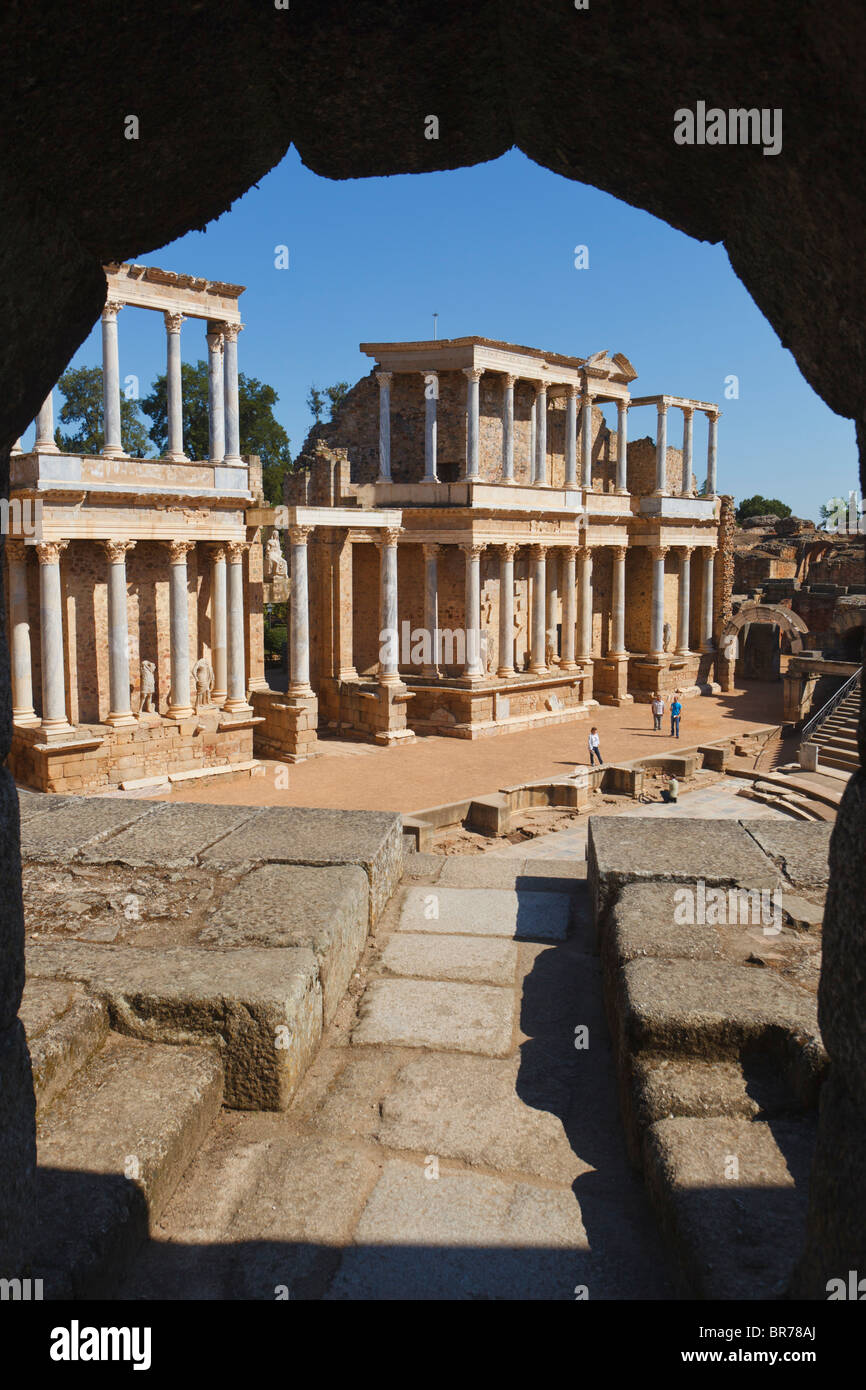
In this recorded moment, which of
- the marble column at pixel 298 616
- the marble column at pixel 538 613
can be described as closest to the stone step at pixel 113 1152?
the marble column at pixel 298 616

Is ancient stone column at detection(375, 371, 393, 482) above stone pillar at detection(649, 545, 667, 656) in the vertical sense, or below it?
above

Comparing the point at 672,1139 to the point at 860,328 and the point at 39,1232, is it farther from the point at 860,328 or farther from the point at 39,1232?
the point at 860,328

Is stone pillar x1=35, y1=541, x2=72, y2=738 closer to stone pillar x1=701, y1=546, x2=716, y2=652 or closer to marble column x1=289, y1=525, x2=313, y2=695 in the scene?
marble column x1=289, y1=525, x2=313, y2=695

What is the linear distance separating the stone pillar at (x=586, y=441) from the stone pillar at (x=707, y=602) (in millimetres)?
5951

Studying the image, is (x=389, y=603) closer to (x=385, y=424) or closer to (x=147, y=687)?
(x=385, y=424)

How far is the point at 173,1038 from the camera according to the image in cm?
409

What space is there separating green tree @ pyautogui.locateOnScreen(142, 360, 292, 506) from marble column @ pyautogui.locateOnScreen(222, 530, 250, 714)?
25.1 meters

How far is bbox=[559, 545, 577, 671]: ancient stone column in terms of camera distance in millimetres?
30328

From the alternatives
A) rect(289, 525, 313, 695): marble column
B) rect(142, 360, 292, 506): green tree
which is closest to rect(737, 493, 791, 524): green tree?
rect(142, 360, 292, 506): green tree

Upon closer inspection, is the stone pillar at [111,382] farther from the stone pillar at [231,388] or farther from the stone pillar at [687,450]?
the stone pillar at [687,450]

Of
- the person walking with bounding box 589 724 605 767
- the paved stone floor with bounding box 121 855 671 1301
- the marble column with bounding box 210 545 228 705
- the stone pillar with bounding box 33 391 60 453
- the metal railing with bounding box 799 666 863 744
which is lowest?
the person walking with bounding box 589 724 605 767

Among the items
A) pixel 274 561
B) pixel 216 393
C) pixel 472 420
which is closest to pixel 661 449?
pixel 472 420

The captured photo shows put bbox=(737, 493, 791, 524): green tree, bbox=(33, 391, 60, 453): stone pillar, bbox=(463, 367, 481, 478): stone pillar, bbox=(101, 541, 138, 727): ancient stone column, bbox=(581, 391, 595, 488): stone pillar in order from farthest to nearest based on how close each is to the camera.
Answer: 1. bbox=(737, 493, 791, 524): green tree
2. bbox=(581, 391, 595, 488): stone pillar
3. bbox=(463, 367, 481, 478): stone pillar
4. bbox=(101, 541, 138, 727): ancient stone column
5. bbox=(33, 391, 60, 453): stone pillar

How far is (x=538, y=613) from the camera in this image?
96.2 ft
